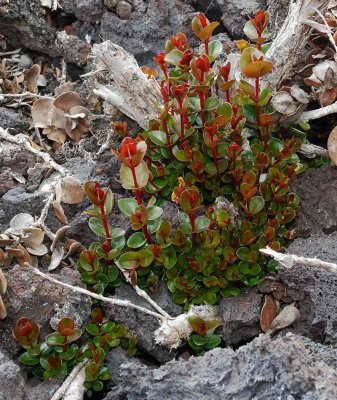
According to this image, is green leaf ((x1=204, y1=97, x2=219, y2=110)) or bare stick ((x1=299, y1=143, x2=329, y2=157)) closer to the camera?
green leaf ((x1=204, y1=97, x2=219, y2=110))

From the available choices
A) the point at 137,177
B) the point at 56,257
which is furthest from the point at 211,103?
the point at 56,257

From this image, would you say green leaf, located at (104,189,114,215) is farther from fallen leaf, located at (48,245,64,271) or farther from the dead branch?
the dead branch

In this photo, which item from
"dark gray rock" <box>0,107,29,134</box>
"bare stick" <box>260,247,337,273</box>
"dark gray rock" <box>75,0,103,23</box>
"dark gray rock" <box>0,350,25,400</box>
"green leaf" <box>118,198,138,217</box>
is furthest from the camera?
"dark gray rock" <box>75,0,103,23</box>

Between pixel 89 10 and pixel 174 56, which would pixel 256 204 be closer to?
→ pixel 174 56

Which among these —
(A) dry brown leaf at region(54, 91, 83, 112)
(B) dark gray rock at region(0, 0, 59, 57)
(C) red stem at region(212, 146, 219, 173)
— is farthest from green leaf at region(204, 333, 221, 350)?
(B) dark gray rock at region(0, 0, 59, 57)

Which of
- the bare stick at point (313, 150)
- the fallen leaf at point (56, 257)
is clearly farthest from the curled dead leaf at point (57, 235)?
the bare stick at point (313, 150)

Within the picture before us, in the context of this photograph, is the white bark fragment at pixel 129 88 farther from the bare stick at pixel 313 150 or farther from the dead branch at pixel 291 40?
the bare stick at pixel 313 150
